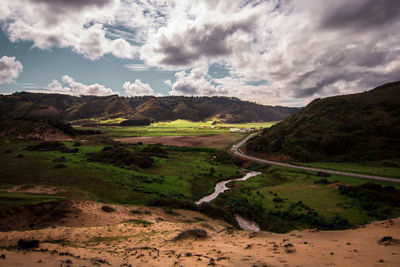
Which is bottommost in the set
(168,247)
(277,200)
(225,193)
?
(225,193)

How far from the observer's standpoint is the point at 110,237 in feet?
56.0

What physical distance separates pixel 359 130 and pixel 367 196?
2324 inches

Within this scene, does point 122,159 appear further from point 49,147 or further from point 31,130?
point 31,130

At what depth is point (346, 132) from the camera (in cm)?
7662

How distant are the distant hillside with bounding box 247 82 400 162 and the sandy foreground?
61.5 m

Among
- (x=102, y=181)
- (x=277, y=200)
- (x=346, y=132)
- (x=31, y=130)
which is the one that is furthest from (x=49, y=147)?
(x=346, y=132)

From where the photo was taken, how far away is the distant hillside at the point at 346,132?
67562mm

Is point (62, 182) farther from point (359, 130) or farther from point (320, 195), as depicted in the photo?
point (359, 130)

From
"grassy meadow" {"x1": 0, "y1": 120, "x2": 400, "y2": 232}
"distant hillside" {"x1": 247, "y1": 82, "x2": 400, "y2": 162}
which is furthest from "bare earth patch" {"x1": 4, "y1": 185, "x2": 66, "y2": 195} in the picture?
"distant hillside" {"x1": 247, "y1": 82, "x2": 400, "y2": 162}

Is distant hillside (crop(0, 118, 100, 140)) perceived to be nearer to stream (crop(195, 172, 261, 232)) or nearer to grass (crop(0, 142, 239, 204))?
grass (crop(0, 142, 239, 204))

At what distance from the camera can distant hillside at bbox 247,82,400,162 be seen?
222 feet

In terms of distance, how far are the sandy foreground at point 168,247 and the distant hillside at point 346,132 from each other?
202 feet

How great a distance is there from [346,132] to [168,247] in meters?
88.5

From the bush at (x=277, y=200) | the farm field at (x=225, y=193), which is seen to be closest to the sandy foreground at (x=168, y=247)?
the farm field at (x=225, y=193)
